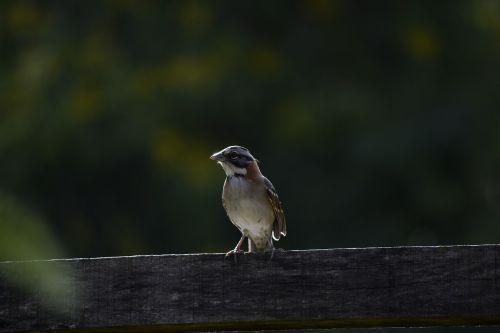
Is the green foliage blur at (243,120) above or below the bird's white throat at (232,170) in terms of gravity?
above

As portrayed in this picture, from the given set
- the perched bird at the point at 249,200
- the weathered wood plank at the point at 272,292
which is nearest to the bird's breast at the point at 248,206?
the perched bird at the point at 249,200

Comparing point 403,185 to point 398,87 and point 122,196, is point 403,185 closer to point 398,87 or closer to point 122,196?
point 398,87

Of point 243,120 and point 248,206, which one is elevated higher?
point 243,120

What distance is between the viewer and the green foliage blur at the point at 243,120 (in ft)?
38.0

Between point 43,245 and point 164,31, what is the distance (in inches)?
414

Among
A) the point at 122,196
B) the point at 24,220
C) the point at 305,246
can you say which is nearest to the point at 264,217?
the point at 24,220

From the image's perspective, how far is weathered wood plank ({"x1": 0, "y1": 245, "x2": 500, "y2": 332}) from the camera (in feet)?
9.70

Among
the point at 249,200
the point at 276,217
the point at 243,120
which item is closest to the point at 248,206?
the point at 249,200

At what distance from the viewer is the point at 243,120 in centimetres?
1209

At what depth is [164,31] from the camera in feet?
41.5

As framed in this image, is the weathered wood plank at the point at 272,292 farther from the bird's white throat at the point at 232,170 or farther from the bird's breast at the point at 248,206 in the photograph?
the bird's white throat at the point at 232,170

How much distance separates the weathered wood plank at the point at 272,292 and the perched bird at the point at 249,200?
281 cm

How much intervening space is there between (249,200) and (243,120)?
→ 610cm

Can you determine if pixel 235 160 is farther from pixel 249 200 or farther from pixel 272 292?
pixel 272 292
